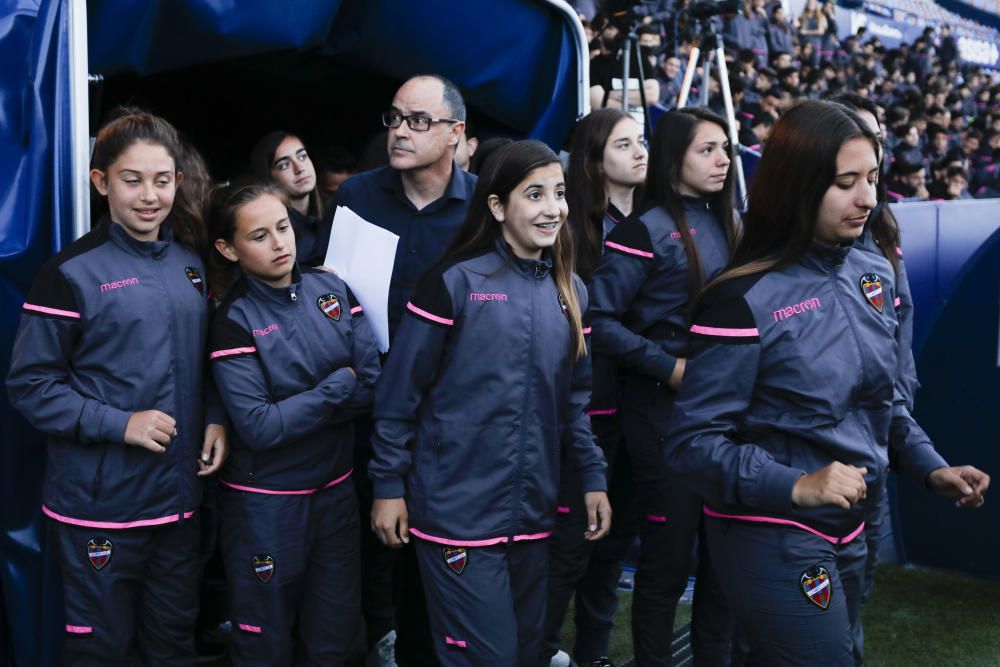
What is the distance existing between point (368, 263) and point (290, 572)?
927mm

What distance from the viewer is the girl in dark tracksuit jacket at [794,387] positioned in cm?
222

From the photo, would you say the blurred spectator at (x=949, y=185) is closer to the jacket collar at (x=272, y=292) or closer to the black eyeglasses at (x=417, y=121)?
the black eyeglasses at (x=417, y=121)

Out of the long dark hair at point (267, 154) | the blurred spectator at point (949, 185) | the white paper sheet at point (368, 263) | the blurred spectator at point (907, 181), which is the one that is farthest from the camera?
the blurred spectator at point (907, 181)

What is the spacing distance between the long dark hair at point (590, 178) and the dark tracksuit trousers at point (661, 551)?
546 mm

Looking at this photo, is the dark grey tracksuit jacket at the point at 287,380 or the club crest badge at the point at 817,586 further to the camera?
the dark grey tracksuit jacket at the point at 287,380

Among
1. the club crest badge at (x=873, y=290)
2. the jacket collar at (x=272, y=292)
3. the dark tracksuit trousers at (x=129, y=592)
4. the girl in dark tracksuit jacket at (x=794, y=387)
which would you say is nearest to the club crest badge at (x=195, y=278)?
the jacket collar at (x=272, y=292)

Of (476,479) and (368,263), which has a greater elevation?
(368,263)

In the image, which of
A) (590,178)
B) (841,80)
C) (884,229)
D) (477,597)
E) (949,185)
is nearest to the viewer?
(477,597)

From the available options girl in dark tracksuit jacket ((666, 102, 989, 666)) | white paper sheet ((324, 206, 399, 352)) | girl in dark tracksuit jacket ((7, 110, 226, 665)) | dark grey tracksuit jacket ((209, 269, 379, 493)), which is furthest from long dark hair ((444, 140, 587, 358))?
girl in dark tracksuit jacket ((7, 110, 226, 665))

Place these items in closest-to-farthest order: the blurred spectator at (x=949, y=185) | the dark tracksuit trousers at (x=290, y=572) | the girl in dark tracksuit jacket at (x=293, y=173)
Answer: the dark tracksuit trousers at (x=290, y=572) < the girl in dark tracksuit jacket at (x=293, y=173) < the blurred spectator at (x=949, y=185)

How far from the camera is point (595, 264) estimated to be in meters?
3.72

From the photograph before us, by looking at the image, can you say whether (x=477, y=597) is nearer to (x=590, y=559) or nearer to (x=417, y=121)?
(x=590, y=559)

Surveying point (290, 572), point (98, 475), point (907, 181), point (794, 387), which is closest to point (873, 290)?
point (794, 387)

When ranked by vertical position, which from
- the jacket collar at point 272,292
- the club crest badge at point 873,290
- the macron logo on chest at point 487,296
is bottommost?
the jacket collar at point 272,292
